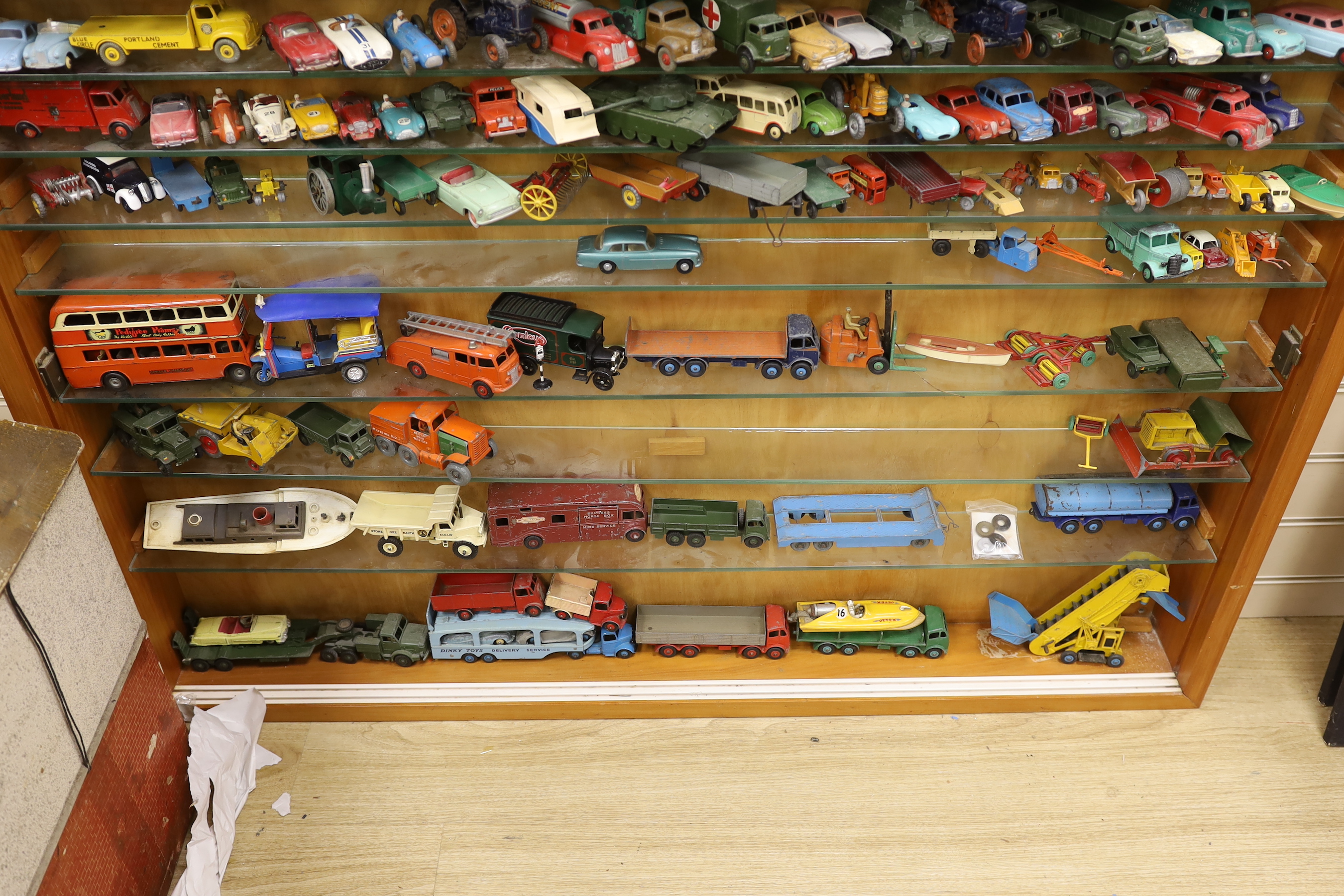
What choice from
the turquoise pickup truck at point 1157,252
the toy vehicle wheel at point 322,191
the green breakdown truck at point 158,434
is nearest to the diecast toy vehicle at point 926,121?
the turquoise pickup truck at point 1157,252

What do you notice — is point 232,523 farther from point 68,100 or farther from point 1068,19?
point 1068,19

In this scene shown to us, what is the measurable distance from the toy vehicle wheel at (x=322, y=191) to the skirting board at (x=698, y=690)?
1941 millimetres

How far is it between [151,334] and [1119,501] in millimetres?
3415

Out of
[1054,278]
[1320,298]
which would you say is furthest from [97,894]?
[1320,298]

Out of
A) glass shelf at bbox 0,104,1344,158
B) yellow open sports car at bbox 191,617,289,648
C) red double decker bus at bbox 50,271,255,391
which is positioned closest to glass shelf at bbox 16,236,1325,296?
red double decker bus at bbox 50,271,255,391

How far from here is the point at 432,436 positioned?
379 cm

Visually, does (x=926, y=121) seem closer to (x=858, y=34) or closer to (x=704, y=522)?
(x=858, y=34)

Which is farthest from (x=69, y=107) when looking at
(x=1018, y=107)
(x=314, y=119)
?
(x=1018, y=107)

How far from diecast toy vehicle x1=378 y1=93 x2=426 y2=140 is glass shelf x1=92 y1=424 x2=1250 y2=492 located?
3.97 feet

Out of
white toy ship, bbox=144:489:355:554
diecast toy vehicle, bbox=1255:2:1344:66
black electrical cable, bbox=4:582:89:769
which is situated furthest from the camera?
A: white toy ship, bbox=144:489:355:554

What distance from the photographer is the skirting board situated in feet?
14.1

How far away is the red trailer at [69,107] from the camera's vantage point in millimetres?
3064

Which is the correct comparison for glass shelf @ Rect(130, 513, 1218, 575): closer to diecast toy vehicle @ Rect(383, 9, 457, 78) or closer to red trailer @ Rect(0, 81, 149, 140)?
red trailer @ Rect(0, 81, 149, 140)

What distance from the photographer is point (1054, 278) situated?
3523 millimetres
